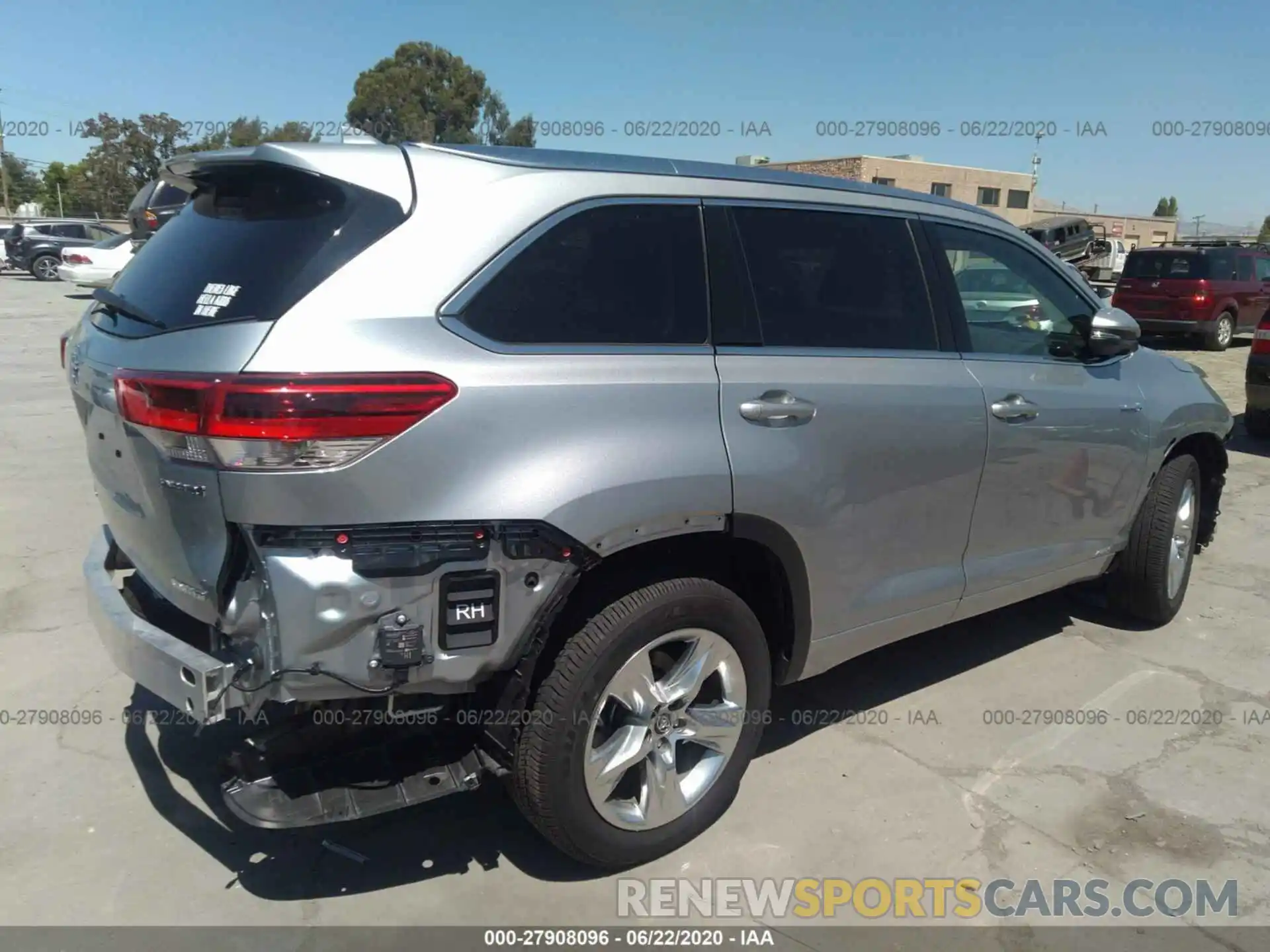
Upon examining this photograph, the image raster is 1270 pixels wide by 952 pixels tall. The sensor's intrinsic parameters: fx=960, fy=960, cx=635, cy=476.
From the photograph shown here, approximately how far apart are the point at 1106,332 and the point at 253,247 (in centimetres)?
333

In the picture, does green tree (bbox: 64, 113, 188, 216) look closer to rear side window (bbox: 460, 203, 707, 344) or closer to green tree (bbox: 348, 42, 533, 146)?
green tree (bbox: 348, 42, 533, 146)

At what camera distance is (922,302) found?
3514 mm

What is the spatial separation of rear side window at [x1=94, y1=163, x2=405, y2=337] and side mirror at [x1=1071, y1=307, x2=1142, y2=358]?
3000mm

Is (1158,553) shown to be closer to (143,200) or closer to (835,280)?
(835,280)

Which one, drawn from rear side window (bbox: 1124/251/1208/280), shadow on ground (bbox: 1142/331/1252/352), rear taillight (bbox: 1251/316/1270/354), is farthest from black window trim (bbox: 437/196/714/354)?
shadow on ground (bbox: 1142/331/1252/352)

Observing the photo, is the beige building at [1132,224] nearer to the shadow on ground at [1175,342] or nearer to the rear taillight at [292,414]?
the shadow on ground at [1175,342]

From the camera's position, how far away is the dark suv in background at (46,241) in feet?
88.8

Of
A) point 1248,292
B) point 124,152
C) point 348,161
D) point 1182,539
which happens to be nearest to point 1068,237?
point 1248,292

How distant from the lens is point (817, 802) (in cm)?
331

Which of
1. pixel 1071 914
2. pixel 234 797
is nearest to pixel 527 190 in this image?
pixel 234 797

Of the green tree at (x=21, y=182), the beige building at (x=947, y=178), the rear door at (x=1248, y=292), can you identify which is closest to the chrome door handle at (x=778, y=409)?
the rear door at (x=1248, y=292)

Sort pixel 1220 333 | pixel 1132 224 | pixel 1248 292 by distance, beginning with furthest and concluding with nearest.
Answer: pixel 1132 224 → pixel 1248 292 → pixel 1220 333

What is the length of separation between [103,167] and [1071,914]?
62964 millimetres

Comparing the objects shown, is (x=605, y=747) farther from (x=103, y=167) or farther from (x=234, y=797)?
(x=103, y=167)
